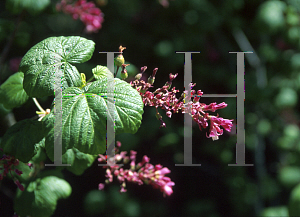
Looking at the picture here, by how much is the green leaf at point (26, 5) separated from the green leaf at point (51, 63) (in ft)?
2.24

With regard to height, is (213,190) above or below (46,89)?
below

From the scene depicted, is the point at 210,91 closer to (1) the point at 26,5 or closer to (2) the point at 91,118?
(1) the point at 26,5

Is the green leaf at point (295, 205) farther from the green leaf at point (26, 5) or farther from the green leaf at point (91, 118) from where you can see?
the green leaf at point (26, 5)

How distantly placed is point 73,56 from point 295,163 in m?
3.22

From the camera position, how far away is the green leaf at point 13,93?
3.71ft

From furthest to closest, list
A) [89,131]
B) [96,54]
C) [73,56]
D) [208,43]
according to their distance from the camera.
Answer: [208,43], [96,54], [73,56], [89,131]

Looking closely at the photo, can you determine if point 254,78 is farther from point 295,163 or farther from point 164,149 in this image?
point 164,149

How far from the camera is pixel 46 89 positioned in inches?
34.2

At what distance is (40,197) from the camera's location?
50.1 inches

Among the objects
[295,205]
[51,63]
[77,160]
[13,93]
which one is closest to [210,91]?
[295,205]

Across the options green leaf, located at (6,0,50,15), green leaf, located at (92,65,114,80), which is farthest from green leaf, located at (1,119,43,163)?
green leaf, located at (6,0,50,15)

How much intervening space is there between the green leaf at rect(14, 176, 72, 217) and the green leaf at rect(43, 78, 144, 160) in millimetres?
539

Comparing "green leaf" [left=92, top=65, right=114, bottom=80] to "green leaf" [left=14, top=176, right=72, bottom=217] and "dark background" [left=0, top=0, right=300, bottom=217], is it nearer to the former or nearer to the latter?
"green leaf" [left=14, top=176, right=72, bottom=217]

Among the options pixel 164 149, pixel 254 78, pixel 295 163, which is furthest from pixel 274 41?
pixel 164 149
